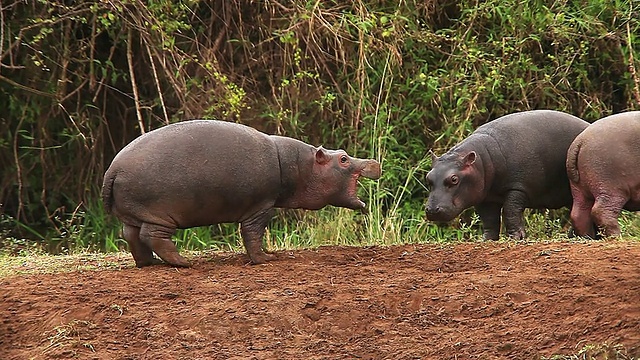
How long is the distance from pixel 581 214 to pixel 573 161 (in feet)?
1.30

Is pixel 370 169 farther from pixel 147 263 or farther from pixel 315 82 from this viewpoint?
pixel 315 82

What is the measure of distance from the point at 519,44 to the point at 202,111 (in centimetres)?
307

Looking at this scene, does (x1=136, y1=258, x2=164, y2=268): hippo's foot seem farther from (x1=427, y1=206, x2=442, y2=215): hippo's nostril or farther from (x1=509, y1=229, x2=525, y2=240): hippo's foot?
(x1=509, y1=229, x2=525, y2=240): hippo's foot

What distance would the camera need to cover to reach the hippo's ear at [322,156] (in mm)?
7012

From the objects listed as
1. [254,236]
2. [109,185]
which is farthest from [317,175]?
[109,185]

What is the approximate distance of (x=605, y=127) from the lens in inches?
279

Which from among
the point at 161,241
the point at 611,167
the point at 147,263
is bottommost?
the point at 147,263

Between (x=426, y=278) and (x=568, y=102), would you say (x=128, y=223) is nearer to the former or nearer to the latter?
(x=426, y=278)

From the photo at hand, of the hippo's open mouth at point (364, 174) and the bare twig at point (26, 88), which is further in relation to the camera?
the bare twig at point (26, 88)

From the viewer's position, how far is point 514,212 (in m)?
7.72

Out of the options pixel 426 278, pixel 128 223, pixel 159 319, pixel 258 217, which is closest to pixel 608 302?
pixel 426 278

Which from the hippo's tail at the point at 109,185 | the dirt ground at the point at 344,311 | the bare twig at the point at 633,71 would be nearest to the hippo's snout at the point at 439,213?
the dirt ground at the point at 344,311

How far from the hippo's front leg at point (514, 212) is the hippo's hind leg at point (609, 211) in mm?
763

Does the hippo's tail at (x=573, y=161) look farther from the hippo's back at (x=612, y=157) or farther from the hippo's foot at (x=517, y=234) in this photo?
the hippo's foot at (x=517, y=234)
